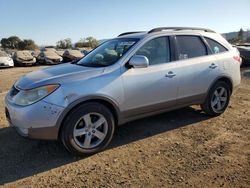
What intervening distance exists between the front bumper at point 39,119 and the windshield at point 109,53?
117 cm

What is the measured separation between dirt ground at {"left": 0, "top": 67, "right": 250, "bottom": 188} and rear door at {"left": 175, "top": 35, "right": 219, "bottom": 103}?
2.03 feet

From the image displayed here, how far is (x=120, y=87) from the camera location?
15.1 ft

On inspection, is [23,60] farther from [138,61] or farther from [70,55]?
[138,61]

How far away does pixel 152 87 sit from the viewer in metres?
4.94

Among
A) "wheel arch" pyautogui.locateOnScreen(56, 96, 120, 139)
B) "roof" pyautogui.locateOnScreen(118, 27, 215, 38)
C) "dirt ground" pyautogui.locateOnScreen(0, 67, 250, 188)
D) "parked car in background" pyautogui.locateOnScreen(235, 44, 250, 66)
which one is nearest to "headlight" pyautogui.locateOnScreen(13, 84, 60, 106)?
"wheel arch" pyautogui.locateOnScreen(56, 96, 120, 139)

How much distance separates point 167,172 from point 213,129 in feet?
6.24

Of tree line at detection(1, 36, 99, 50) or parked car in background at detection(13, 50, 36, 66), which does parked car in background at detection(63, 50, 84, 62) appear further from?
tree line at detection(1, 36, 99, 50)

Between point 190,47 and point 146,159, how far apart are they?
2.37 metres

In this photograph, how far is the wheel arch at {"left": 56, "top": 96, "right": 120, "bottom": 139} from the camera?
13.6ft

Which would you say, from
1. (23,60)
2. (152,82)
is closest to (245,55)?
(152,82)

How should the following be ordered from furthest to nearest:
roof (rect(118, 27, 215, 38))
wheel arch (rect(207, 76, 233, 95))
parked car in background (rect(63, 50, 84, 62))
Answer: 1. parked car in background (rect(63, 50, 84, 62))
2. wheel arch (rect(207, 76, 233, 95))
3. roof (rect(118, 27, 215, 38))

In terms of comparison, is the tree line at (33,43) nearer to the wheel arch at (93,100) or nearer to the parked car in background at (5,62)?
the parked car in background at (5,62)

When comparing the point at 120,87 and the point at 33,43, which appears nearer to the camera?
the point at 120,87

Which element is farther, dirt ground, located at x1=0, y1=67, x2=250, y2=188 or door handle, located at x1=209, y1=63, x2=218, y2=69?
door handle, located at x1=209, y1=63, x2=218, y2=69
